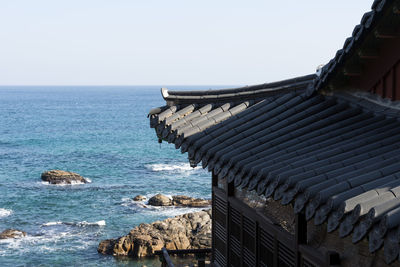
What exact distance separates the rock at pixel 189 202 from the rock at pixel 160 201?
17.2 inches

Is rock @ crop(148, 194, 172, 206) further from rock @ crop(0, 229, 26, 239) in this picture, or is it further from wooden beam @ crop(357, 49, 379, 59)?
wooden beam @ crop(357, 49, 379, 59)

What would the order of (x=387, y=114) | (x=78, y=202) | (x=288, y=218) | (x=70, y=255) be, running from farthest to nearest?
(x=78, y=202)
(x=70, y=255)
(x=288, y=218)
(x=387, y=114)

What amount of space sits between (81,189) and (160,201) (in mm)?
10638

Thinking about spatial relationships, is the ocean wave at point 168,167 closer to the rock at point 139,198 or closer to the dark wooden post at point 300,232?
the rock at point 139,198

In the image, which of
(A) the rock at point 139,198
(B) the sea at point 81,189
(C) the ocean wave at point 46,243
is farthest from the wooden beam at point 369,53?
(A) the rock at point 139,198

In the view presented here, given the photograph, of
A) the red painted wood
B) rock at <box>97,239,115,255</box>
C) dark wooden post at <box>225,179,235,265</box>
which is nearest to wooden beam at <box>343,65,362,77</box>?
the red painted wood

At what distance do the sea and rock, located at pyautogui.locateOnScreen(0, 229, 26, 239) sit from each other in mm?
530

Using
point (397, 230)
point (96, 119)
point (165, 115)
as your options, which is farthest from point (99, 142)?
point (397, 230)

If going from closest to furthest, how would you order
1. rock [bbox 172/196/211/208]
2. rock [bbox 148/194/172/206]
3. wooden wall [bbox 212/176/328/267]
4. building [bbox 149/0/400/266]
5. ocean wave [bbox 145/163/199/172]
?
1. building [bbox 149/0/400/266]
2. wooden wall [bbox 212/176/328/267]
3. rock [bbox 172/196/211/208]
4. rock [bbox 148/194/172/206]
5. ocean wave [bbox 145/163/199/172]

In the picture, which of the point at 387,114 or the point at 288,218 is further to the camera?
the point at 288,218

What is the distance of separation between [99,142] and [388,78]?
84.5 meters

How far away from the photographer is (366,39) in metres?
7.15

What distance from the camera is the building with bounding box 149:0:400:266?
16.2 ft

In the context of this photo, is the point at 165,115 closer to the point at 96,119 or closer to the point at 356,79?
the point at 356,79
